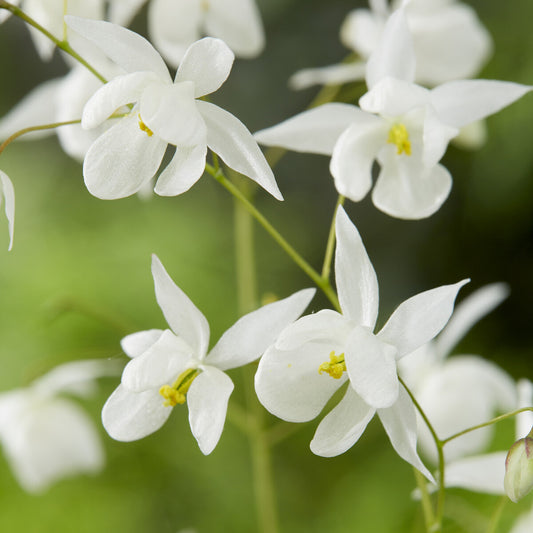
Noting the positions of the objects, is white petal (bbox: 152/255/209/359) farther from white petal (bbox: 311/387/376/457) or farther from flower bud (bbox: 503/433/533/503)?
flower bud (bbox: 503/433/533/503)

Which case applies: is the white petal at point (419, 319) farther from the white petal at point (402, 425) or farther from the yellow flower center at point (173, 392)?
the yellow flower center at point (173, 392)

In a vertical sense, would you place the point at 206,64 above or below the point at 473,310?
above

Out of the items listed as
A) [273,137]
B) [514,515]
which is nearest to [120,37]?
[273,137]

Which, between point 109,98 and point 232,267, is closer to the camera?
point 109,98

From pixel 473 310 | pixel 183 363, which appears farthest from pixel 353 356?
pixel 473 310

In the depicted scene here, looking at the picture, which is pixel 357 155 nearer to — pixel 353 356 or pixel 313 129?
pixel 313 129

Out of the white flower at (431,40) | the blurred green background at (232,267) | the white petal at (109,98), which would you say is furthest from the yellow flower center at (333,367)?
the blurred green background at (232,267)

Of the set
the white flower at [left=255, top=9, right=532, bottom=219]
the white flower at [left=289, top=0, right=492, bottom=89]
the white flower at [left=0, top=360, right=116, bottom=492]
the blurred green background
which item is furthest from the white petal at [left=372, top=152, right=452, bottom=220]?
the blurred green background
